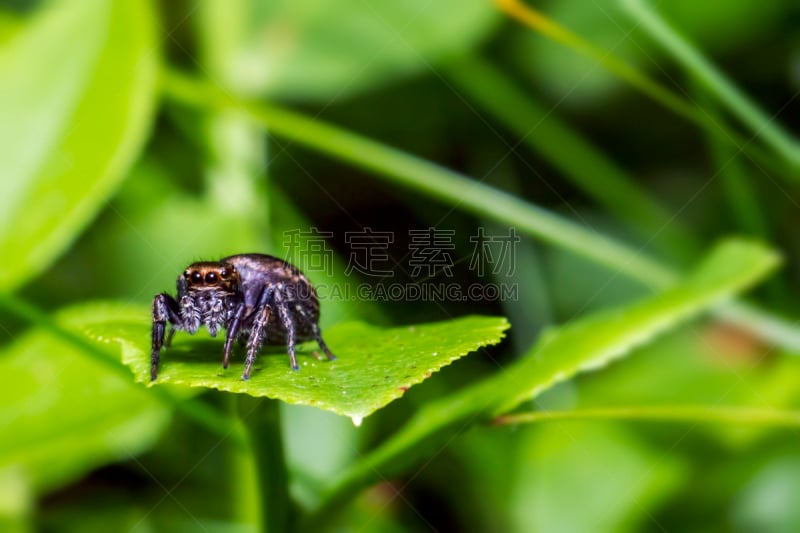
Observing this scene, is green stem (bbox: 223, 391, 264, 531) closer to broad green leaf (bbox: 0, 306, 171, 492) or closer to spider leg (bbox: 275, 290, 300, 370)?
broad green leaf (bbox: 0, 306, 171, 492)

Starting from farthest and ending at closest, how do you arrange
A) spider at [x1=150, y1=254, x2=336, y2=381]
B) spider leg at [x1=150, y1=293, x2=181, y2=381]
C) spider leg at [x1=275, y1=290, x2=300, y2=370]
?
spider at [x1=150, y1=254, x2=336, y2=381], spider leg at [x1=275, y1=290, x2=300, y2=370], spider leg at [x1=150, y1=293, x2=181, y2=381]

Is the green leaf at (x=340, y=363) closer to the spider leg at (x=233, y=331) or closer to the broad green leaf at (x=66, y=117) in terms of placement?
the spider leg at (x=233, y=331)

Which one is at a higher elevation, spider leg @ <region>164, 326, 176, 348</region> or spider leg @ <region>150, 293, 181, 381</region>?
spider leg @ <region>150, 293, 181, 381</region>

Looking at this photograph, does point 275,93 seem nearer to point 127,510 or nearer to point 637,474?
point 127,510

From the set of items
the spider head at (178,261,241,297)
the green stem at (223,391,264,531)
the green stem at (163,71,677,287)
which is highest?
the green stem at (163,71,677,287)

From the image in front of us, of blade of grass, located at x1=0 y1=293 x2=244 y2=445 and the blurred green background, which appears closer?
blade of grass, located at x1=0 y1=293 x2=244 y2=445

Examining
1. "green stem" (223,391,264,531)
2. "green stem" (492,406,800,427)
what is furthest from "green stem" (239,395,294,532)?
"green stem" (223,391,264,531)
